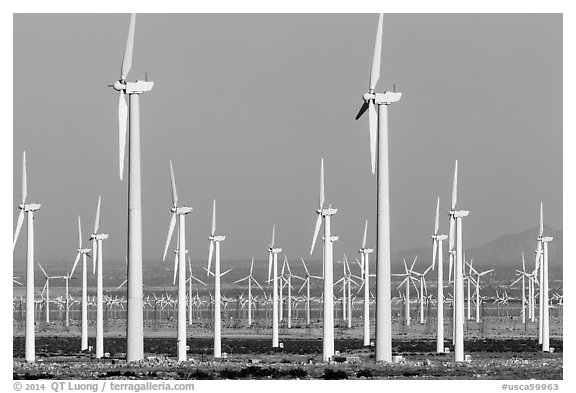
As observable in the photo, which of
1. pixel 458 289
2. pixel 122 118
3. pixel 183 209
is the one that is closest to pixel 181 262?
pixel 183 209

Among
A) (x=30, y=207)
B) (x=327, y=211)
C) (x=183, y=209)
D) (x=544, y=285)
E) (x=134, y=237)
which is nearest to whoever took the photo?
(x=134, y=237)

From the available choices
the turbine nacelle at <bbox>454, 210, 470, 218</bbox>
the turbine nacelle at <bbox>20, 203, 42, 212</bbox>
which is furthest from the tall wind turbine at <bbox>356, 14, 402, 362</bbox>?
the turbine nacelle at <bbox>20, 203, 42, 212</bbox>

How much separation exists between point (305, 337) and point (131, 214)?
76.2 metres

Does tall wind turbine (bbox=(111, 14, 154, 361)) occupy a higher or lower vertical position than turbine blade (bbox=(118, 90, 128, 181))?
lower

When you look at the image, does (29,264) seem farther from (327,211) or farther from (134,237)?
(134,237)

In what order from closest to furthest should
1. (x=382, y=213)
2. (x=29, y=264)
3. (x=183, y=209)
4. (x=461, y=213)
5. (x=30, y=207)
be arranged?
(x=382, y=213)
(x=29, y=264)
(x=30, y=207)
(x=183, y=209)
(x=461, y=213)

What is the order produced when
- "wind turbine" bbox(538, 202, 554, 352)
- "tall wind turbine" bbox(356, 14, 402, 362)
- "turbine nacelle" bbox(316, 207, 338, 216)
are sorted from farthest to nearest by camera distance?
1. "wind turbine" bbox(538, 202, 554, 352)
2. "turbine nacelle" bbox(316, 207, 338, 216)
3. "tall wind turbine" bbox(356, 14, 402, 362)

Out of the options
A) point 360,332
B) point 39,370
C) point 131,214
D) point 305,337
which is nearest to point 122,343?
point 305,337

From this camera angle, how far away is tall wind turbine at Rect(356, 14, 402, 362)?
58.4m

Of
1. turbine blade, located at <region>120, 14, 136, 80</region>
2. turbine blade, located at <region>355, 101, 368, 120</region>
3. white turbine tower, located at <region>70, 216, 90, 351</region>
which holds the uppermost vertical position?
turbine blade, located at <region>120, 14, 136, 80</region>

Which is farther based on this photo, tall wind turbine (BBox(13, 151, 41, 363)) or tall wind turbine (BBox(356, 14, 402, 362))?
tall wind turbine (BBox(13, 151, 41, 363))

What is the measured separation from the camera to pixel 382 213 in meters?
58.8

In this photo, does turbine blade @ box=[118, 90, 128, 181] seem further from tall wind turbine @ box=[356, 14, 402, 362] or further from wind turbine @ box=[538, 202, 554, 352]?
wind turbine @ box=[538, 202, 554, 352]

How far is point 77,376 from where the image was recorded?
5738 cm
